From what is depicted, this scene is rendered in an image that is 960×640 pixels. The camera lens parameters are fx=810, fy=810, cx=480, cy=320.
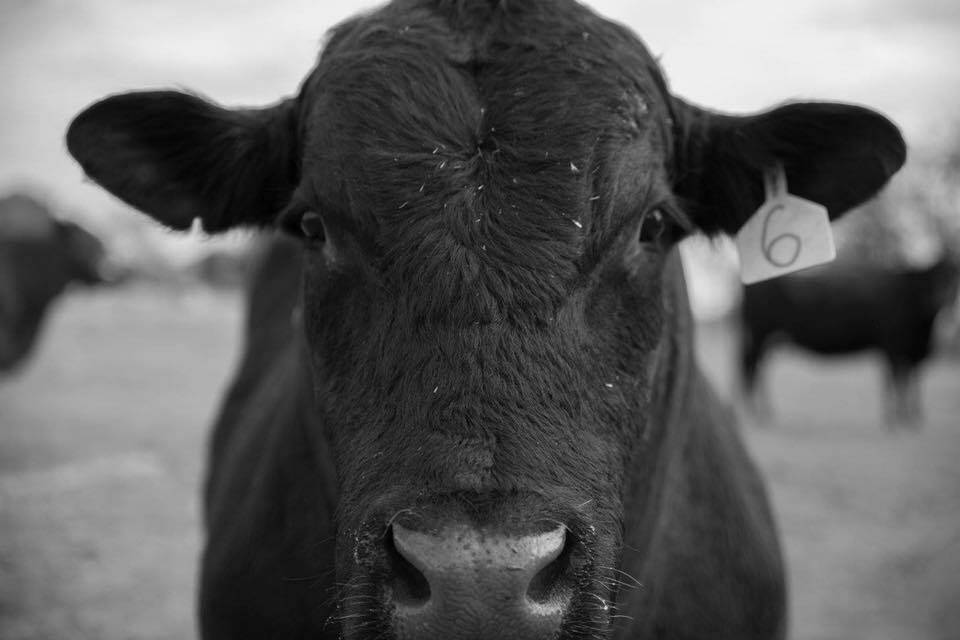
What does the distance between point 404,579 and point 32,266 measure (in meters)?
10.8

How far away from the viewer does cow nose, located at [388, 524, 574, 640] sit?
1.37 metres

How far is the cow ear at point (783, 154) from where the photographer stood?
2.24 m

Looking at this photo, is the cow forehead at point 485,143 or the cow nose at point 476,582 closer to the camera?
the cow nose at point 476,582

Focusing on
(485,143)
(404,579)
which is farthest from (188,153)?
(404,579)

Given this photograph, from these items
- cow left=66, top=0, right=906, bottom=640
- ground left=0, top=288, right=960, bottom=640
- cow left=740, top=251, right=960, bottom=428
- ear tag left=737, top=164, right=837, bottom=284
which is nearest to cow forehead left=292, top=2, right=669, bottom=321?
cow left=66, top=0, right=906, bottom=640

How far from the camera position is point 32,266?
10578mm

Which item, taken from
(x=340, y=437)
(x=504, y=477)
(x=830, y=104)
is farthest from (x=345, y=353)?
(x=830, y=104)

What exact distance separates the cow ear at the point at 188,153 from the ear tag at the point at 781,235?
1.33 metres

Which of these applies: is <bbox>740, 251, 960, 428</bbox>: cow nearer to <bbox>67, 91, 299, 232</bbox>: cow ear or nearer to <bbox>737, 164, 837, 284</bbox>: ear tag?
<bbox>737, 164, 837, 284</bbox>: ear tag

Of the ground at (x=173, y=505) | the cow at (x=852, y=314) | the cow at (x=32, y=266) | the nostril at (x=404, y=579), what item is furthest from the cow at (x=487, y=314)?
the cow at (x=852, y=314)

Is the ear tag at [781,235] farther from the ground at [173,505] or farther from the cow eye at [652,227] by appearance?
the ground at [173,505]

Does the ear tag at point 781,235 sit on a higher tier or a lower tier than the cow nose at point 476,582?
higher

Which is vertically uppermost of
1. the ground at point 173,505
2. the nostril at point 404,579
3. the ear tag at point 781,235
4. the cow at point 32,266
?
the ear tag at point 781,235

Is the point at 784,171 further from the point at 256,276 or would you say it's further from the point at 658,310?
the point at 256,276
